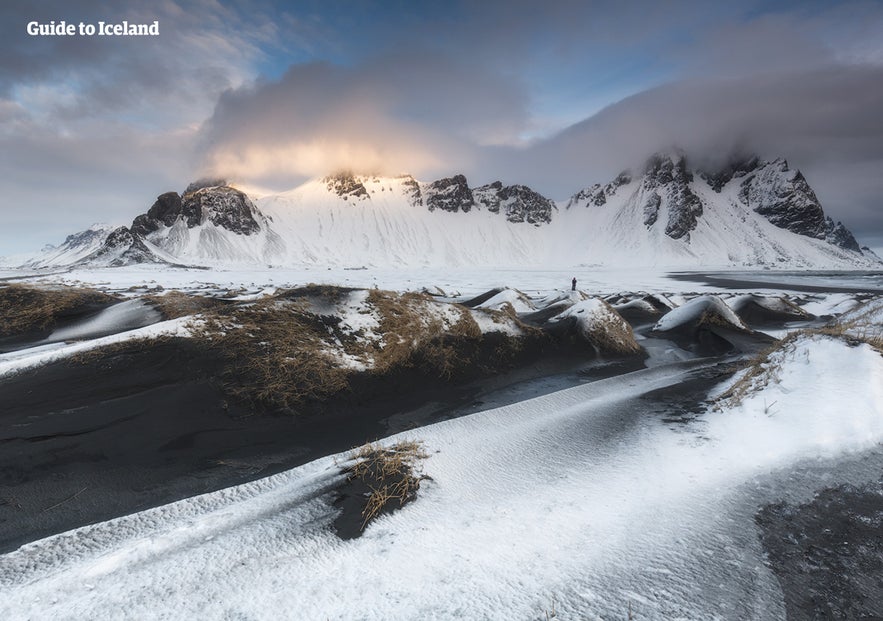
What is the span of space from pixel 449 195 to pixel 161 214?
113101 millimetres

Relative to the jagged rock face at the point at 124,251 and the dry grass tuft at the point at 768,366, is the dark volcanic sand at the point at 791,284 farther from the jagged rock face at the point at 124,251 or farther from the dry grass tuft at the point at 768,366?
the jagged rock face at the point at 124,251

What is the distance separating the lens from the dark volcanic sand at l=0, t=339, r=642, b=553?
13.9ft

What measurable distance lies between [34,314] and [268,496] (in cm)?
1162

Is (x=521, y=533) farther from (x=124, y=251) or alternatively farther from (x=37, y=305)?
(x=124, y=251)

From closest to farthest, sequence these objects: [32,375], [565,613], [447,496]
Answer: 1. [565,613]
2. [447,496]
3. [32,375]

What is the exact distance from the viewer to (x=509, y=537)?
3.54 meters

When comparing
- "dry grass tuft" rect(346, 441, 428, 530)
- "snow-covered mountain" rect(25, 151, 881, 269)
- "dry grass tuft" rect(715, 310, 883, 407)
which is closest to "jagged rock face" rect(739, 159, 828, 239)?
"snow-covered mountain" rect(25, 151, 881, 269)

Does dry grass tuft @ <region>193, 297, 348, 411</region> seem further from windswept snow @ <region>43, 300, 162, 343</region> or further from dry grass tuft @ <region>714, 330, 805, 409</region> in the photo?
dry grass tuft @ <region>714, 330, 805, 409</region>

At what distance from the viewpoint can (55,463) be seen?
15.2 ft

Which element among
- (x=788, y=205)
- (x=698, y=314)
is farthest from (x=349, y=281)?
(x=788, y=205)

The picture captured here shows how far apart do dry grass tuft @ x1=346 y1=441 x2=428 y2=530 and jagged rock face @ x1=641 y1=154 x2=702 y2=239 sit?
186 m

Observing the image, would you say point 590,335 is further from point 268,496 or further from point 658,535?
point 268,496

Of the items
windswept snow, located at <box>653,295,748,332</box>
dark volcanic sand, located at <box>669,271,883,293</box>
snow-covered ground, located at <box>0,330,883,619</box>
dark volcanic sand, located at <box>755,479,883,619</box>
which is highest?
windswept snow, located at <box>653,295,748,332</box>

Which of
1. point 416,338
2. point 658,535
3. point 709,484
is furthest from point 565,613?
point 416,338
